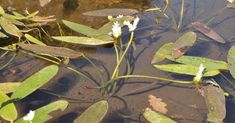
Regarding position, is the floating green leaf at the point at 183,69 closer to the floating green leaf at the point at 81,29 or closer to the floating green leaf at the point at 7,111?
the floating green leaf at the point at 81,29

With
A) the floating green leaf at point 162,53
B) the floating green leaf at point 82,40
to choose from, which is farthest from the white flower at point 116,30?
the floating green leaf at point 162,53

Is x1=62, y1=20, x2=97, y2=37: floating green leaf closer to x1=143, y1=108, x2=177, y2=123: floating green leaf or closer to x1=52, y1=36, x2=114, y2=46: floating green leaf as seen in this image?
x1=52, y1=36, x2=114, y2=46: floating green leaf

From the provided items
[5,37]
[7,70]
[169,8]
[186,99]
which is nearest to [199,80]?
[186,99]

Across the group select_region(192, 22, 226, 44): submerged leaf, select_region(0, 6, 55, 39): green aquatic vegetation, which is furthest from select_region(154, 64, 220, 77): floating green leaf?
select_region(0, 6, 55, 39): green aquatic vegetation

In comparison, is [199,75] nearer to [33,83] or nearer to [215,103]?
[215,103]

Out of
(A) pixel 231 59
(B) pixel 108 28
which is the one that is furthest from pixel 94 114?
(A) pixel 231 59
